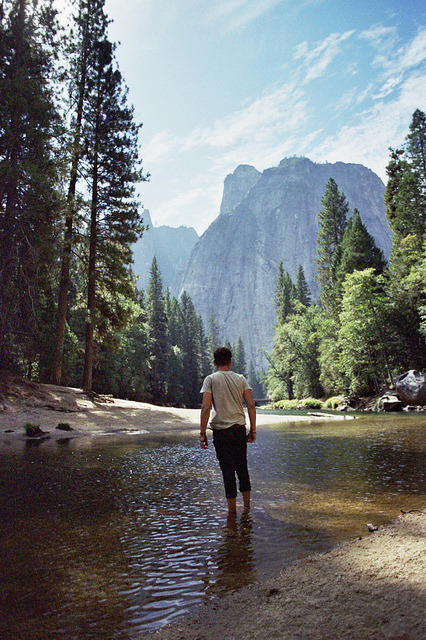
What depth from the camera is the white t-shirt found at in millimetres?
4855

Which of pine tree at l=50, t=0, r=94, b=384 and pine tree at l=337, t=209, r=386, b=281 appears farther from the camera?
pine tree at l=337, t=209, r=386, b=281

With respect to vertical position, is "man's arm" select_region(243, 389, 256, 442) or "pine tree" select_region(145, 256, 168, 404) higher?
"pine tree" select_region(145, 256, 168, 404)

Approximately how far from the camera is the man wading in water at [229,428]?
15.6 feet

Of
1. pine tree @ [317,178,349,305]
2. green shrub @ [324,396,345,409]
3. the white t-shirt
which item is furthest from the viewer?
pine tree @ [317,178,349,305]

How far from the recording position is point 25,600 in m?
2.66

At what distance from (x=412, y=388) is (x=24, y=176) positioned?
26.4 metres

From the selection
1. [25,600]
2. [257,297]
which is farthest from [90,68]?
[257,297]

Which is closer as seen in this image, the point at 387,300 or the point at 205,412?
the point at 205,412

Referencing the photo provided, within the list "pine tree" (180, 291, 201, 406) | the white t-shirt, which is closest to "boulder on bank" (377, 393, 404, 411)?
the white t-shirt

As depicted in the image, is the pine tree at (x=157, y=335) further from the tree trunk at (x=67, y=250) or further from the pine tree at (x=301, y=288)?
the tree trunk at (x=67, y=250)

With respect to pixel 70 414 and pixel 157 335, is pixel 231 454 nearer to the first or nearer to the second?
pixel 70 414

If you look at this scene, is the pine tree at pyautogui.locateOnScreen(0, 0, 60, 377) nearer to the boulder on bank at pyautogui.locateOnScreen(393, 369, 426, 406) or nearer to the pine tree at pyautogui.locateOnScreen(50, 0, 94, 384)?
the pine tree at pyautogui.locateOnScreen(50, 0, 94, 384)

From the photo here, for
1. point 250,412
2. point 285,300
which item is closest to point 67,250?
point 250,412

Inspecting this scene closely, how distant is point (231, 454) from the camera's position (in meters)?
4.80
